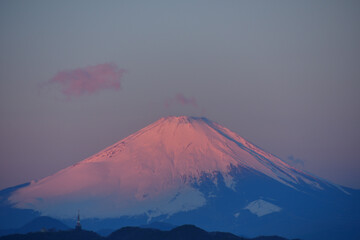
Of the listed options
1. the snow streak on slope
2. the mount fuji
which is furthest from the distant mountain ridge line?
the snow streak on slope

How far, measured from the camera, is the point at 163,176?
606 feet

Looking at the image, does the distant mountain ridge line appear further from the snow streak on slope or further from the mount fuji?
the snow streak on slope

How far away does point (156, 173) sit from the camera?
186 m

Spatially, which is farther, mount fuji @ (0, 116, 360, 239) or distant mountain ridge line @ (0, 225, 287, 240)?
mount fuji @ (0, 116, 360, 239)

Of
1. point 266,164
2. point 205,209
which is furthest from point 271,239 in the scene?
point 266,164

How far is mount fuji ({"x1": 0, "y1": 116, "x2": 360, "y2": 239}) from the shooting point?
174m

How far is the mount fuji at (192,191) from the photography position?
174125 millimetres

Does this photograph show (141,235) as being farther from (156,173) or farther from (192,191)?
(156,173)

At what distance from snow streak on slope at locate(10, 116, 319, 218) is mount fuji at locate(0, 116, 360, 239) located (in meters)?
0.25

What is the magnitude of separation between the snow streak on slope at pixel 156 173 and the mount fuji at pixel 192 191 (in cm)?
25

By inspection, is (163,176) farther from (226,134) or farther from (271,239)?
(271,239)

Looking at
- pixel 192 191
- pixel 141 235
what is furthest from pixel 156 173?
pixel 141 235

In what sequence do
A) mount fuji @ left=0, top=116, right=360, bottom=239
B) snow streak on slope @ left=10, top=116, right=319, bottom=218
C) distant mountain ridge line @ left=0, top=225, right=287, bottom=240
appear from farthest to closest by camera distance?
snow streak on slope @ left=10, top=116, right=319, bottom=218, mount fuji @ left=0, top=116, right=360, bottom=239, distant mountain ridge line @ left=0, top=225, right=287, bottom=240

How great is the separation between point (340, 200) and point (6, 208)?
3355 inches
